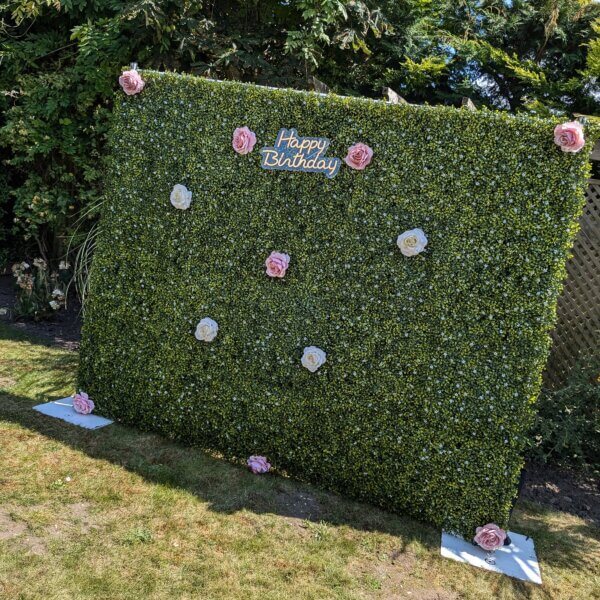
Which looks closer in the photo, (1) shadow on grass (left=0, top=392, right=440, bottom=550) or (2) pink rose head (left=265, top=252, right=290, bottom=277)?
(1) shadow on grass (left=0, top=392, right=440, bottom=550)

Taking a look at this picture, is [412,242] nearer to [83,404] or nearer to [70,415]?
[83,404]

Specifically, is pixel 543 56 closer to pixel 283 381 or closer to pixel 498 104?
pixel 498 104

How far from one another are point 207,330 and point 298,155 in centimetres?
129

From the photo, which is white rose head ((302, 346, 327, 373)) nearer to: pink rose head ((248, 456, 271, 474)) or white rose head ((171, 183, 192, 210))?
pink rose head ((248, 456, 271, 474))

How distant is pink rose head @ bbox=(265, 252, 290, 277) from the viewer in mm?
3516

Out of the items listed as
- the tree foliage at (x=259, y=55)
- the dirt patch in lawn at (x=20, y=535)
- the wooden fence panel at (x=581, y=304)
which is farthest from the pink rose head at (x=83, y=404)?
the wooden fence panel at (x=581, y=304)

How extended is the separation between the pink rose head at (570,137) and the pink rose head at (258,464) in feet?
8.56

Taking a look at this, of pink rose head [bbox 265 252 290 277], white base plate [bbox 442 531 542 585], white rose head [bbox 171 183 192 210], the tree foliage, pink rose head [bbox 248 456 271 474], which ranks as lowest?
white base plate [bbox 442 531 542 585]

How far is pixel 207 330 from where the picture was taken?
374 cm

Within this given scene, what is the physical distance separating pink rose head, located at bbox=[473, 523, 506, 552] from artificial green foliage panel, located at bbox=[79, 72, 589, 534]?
89mm

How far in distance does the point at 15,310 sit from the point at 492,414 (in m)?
5.72

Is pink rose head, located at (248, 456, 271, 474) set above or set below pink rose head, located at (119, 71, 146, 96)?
below

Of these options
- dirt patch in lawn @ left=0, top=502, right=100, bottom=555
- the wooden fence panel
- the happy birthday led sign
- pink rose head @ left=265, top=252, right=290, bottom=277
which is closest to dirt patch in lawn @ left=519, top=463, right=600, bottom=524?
the wooden fence panel

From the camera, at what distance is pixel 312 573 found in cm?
286
